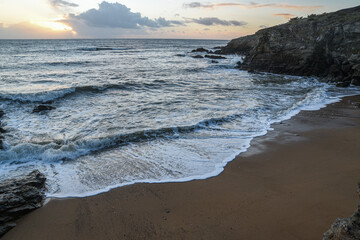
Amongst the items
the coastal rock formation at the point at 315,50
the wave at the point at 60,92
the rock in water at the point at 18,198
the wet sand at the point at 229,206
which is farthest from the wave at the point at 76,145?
the coastal rock formation at the point at 315,50

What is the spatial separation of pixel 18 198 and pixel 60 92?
10803 mm

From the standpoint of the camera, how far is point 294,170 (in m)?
5.30

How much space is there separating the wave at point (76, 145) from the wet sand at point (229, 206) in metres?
2.31

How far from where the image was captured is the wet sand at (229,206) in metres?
3.55

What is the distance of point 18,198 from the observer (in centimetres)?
420

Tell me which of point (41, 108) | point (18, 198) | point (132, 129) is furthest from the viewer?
point (41, 108)

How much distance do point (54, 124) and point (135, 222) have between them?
6.66 metres

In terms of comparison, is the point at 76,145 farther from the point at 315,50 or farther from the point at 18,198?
the point at 315,50

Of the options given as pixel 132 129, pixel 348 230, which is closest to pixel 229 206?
pixel 348 230

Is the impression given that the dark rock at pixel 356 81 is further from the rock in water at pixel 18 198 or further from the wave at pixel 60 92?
the rock in water at pixel 18 198

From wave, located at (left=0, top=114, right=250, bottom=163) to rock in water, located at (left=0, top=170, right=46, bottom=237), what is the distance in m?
1.53

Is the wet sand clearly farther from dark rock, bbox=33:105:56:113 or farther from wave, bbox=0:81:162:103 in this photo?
wave, bbox=0:81:162:103

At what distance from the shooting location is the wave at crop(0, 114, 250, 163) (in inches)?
247

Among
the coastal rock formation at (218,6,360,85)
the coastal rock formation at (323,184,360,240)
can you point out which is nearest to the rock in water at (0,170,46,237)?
the coastal rock formation at (323,184,360,240)
